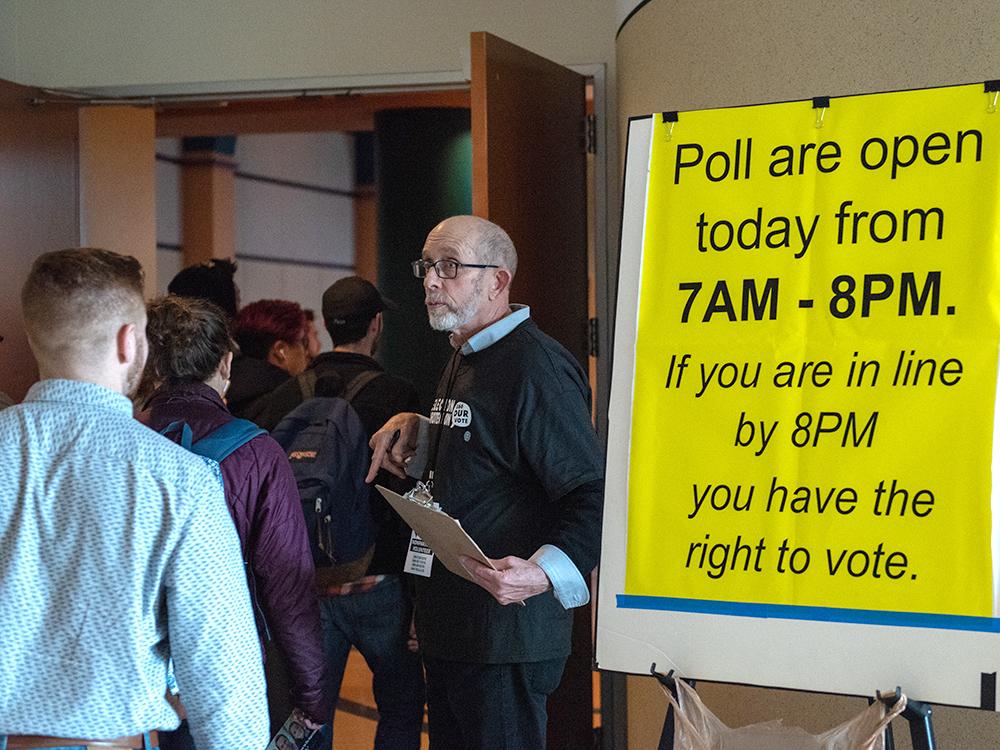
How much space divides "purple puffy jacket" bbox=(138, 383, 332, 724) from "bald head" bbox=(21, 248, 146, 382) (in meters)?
0.69

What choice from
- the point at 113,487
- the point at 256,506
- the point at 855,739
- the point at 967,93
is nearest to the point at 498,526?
the point at 256,506

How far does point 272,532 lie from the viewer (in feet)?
7.97

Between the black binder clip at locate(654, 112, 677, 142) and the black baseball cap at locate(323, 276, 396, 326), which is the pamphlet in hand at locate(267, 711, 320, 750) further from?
the black binder clip at locate(654, 112, 677, 142)

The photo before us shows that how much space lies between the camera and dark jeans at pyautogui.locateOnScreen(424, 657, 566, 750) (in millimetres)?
2387

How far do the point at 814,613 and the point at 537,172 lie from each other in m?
1.94

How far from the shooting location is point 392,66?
412cm

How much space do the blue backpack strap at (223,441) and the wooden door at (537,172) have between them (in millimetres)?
1023

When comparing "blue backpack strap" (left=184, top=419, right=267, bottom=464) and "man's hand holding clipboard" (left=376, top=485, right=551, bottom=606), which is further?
"blue backpack strap" (left=184, top=419, right=267, bottom=464)

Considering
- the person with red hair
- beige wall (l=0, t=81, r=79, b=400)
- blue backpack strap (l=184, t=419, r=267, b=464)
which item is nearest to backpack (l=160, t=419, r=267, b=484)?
blue backpack strap (l=184, t=419, r=267, b=464)

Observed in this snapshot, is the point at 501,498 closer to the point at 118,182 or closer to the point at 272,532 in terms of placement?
the point at 272,532

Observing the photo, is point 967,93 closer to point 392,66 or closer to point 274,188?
point 392,66

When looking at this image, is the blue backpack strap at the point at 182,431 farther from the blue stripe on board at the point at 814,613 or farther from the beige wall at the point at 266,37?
the beige wall at the point at 266,37

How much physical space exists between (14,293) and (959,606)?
138 inches

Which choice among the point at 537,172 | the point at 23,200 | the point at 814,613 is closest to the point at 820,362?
the point at 814,613
